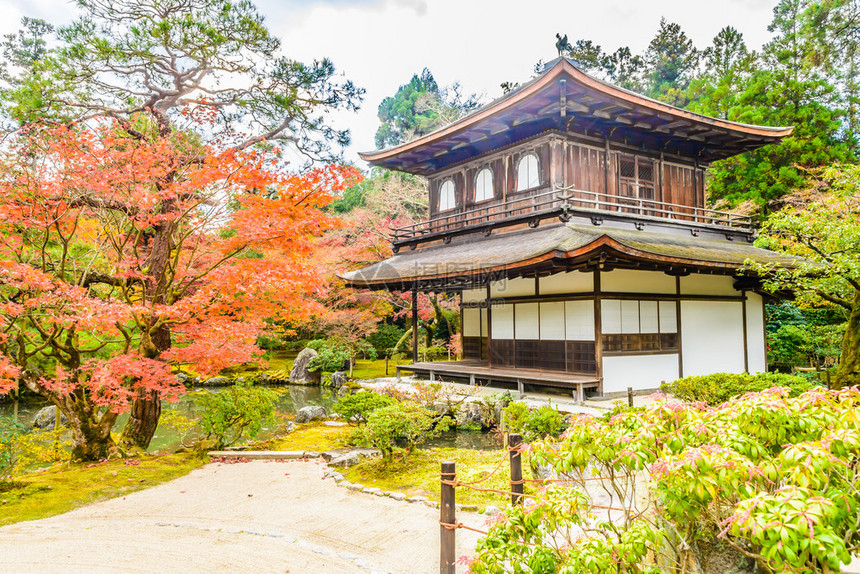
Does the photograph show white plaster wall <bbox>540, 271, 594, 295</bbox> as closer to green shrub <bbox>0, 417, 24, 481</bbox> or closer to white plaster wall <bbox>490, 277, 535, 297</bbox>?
white plaster wall <bbox>490, 277, 535, 297</bbox>

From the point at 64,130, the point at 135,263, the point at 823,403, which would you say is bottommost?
the point at 823,403

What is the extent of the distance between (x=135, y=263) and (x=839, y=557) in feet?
26.9

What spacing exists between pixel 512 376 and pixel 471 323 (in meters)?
4.83

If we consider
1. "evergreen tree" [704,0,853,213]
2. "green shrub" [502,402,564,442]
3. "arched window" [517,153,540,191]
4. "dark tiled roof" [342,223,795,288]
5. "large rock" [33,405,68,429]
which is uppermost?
"evergreen tree" [704,0,853,213]

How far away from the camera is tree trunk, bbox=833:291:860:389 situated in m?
9.85

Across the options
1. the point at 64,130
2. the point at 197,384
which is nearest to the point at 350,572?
the point at 64,130

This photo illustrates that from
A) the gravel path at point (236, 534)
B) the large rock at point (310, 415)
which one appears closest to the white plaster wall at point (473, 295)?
the large rock at point (310, 415)

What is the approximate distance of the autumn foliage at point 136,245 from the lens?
21.4 feet

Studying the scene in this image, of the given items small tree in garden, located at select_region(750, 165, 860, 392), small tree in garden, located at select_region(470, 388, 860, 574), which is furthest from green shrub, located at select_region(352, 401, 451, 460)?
small tree in garden, located at select_region(750, 165, 860, 392)

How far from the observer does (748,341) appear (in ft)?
44.1

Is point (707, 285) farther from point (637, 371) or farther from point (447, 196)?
point (447, 196)

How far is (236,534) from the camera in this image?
16.8 feet

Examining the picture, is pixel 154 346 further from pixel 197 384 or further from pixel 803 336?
pixel 803 336

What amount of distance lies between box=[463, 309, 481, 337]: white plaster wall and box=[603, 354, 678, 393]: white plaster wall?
5356 millimetres
